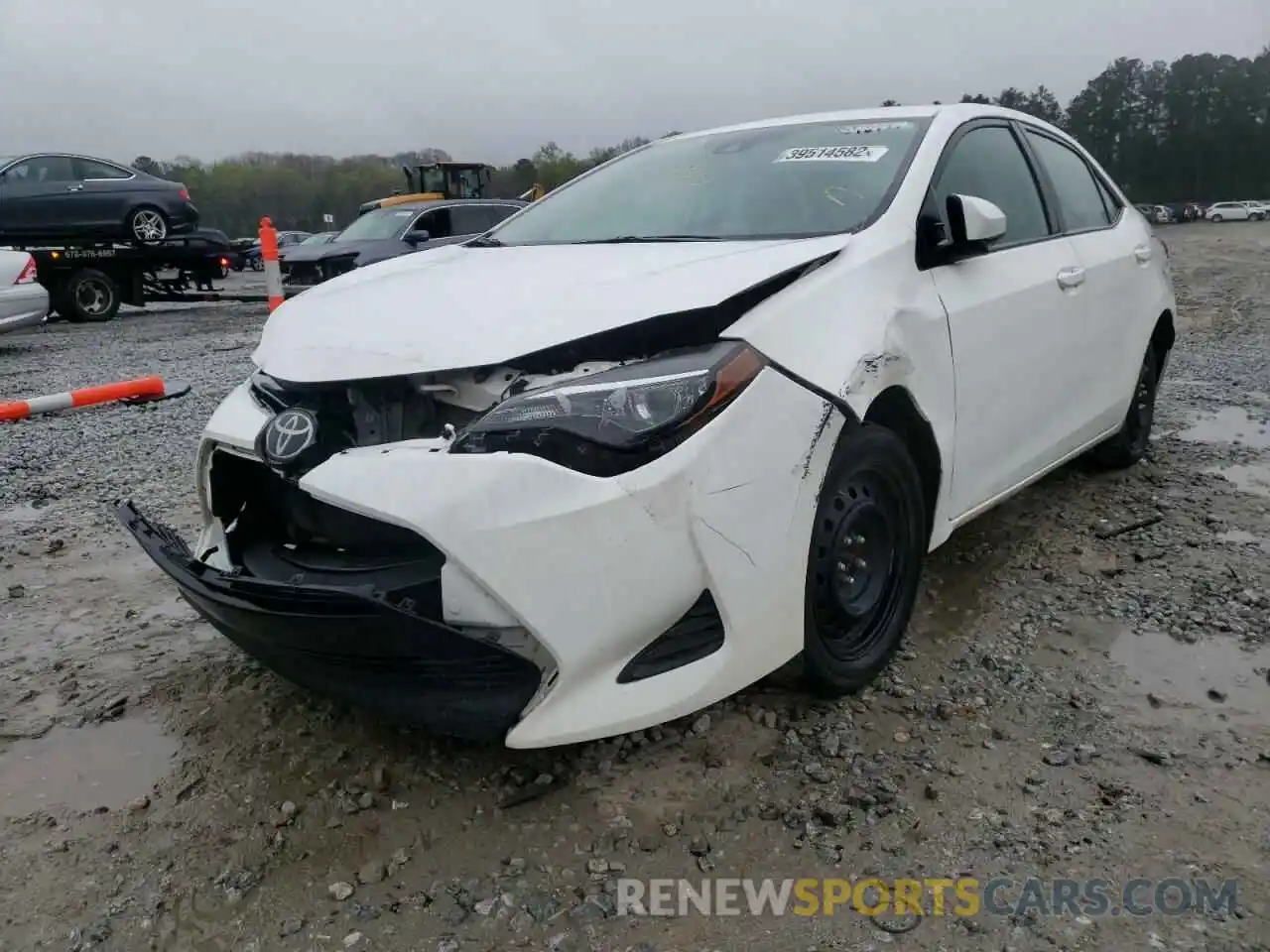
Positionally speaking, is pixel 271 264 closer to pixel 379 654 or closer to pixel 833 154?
pixel 833 154

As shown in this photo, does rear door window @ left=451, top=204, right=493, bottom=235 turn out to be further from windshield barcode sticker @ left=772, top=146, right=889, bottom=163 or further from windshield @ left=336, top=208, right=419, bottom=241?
windshield barcode sticker @ left=772, top=146, right=889, bottom=163

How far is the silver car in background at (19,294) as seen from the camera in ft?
29.1

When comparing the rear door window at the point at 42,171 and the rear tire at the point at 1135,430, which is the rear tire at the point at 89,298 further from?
the rear tire at the point at 1135,430

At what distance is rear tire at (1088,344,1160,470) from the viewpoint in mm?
4305

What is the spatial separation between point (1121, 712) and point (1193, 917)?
75 cm

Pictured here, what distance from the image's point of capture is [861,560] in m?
2.48

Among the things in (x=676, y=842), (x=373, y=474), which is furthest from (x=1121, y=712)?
(x=373, y=474)

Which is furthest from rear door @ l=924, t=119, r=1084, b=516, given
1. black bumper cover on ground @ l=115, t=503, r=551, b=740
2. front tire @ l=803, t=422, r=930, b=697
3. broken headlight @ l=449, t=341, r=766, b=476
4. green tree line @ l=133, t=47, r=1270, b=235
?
green tree line @ l=133, t=47, r=1270, b=235

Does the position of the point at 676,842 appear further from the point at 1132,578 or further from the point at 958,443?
the point at 1132,578

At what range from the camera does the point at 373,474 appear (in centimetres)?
191

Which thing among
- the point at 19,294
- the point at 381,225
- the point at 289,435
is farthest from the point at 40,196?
the point at 289,435

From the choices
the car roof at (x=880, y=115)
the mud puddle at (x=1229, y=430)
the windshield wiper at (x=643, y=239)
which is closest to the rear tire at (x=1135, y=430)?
the mud puddle at (x=1229, y=430)

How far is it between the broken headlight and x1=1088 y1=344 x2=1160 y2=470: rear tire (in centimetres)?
298

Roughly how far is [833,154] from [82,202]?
12710 millimetres
